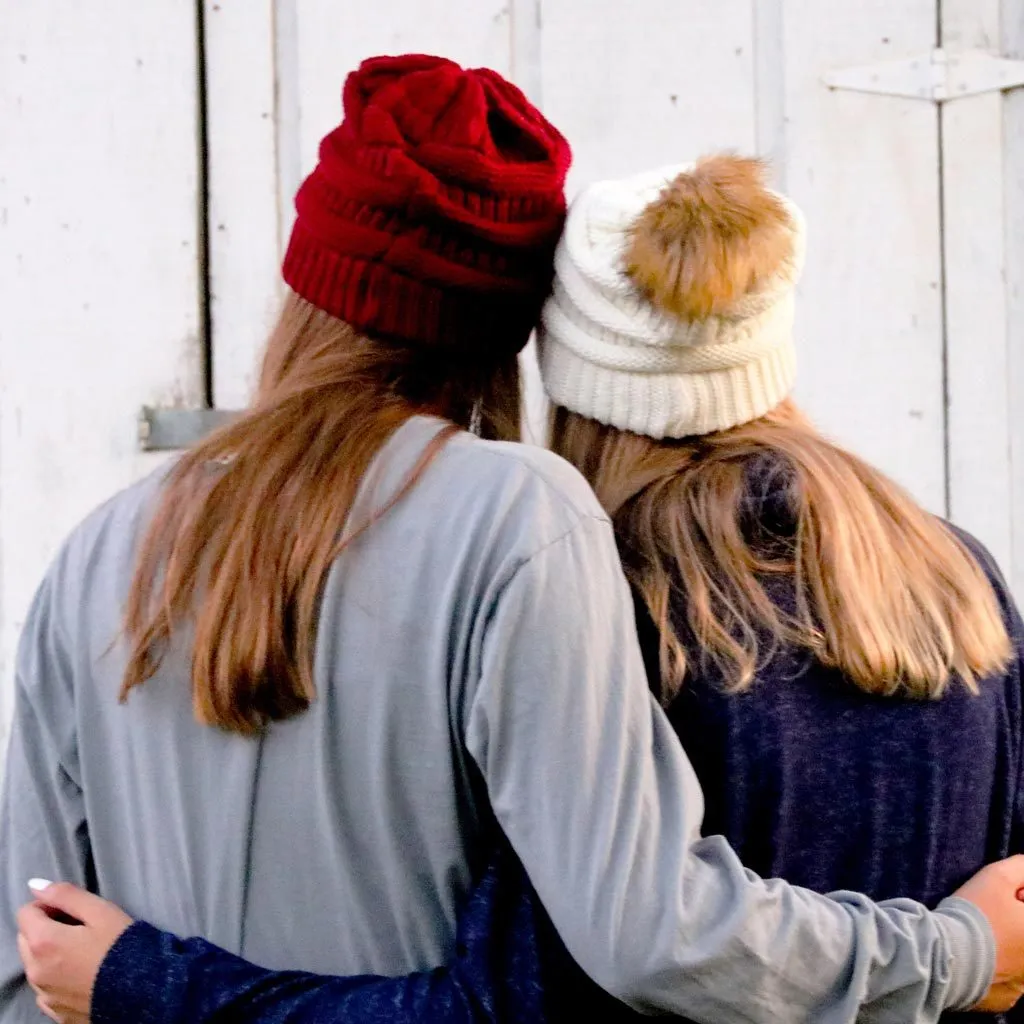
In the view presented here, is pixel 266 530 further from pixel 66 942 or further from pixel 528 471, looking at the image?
pixel 66 942

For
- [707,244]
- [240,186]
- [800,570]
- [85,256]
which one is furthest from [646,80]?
[800,570]

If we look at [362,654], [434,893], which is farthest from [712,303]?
[434,893]

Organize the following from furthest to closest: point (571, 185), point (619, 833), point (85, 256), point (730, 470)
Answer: point (571, 185) < point (85, 256) < point (730, 470) < point (619, 833)

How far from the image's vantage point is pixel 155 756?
0.96m

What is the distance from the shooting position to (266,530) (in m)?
0.91

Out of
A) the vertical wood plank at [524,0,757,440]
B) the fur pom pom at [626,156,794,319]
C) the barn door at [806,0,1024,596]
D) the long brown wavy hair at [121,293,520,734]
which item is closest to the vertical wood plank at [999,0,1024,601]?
the barn door at [806,0,1024,596]

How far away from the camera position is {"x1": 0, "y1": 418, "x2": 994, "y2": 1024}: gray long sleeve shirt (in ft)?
2.80

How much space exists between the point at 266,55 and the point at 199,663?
1042 millimetres

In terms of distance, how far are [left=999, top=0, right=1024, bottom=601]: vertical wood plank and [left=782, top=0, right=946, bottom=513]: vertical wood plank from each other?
0.32 ft

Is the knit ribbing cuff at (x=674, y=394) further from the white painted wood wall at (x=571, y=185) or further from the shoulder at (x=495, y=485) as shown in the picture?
the white painted wood wall at (x=571, y=185)

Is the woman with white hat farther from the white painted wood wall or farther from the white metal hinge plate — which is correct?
the white metal hinge plate

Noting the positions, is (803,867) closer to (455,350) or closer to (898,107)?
(455,350)

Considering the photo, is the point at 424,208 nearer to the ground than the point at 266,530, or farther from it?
farther from it

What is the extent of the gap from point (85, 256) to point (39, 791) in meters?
0.78
